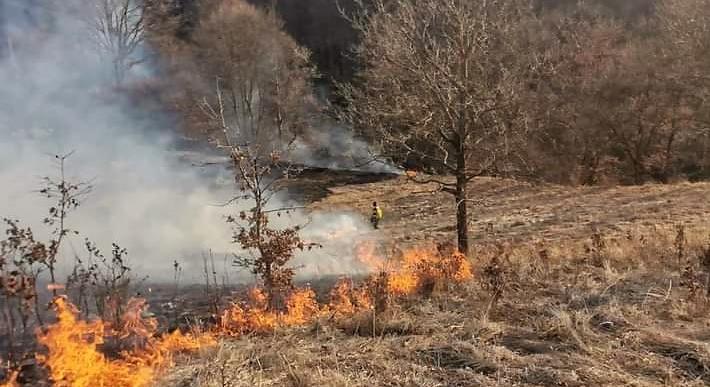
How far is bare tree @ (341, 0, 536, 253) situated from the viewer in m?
11.9

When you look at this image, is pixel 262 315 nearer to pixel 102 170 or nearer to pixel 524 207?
pixel 102 170

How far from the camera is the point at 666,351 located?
6668 mm

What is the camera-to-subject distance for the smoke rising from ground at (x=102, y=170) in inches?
683

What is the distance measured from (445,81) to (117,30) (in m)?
23.7

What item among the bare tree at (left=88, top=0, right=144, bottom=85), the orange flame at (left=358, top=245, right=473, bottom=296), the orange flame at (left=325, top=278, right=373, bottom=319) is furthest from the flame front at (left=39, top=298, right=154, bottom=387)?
the bare tree at (left=88, top=0, right=144, bottom=85)

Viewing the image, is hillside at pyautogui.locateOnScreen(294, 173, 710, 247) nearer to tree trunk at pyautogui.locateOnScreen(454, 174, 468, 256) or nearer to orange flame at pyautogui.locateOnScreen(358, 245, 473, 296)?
tree trunk at pyautogui.locateOnScreen(454, 174, 468, 256)

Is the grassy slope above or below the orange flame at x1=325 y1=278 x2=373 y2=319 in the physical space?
below

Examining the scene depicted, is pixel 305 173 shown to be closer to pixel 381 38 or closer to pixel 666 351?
pixel 381 38

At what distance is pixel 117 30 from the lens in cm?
3070

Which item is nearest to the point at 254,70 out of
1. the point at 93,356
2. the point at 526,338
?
the point at 93,356

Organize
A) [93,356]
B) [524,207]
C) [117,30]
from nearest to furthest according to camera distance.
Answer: [93,356] → [524,207] → [117,30]

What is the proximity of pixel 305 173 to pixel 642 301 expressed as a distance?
3096 centimetres

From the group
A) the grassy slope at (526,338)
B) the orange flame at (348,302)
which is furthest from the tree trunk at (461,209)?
the orange flame at (348,302)

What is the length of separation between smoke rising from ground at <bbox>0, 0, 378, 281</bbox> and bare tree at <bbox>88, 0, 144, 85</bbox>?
3200 mm
